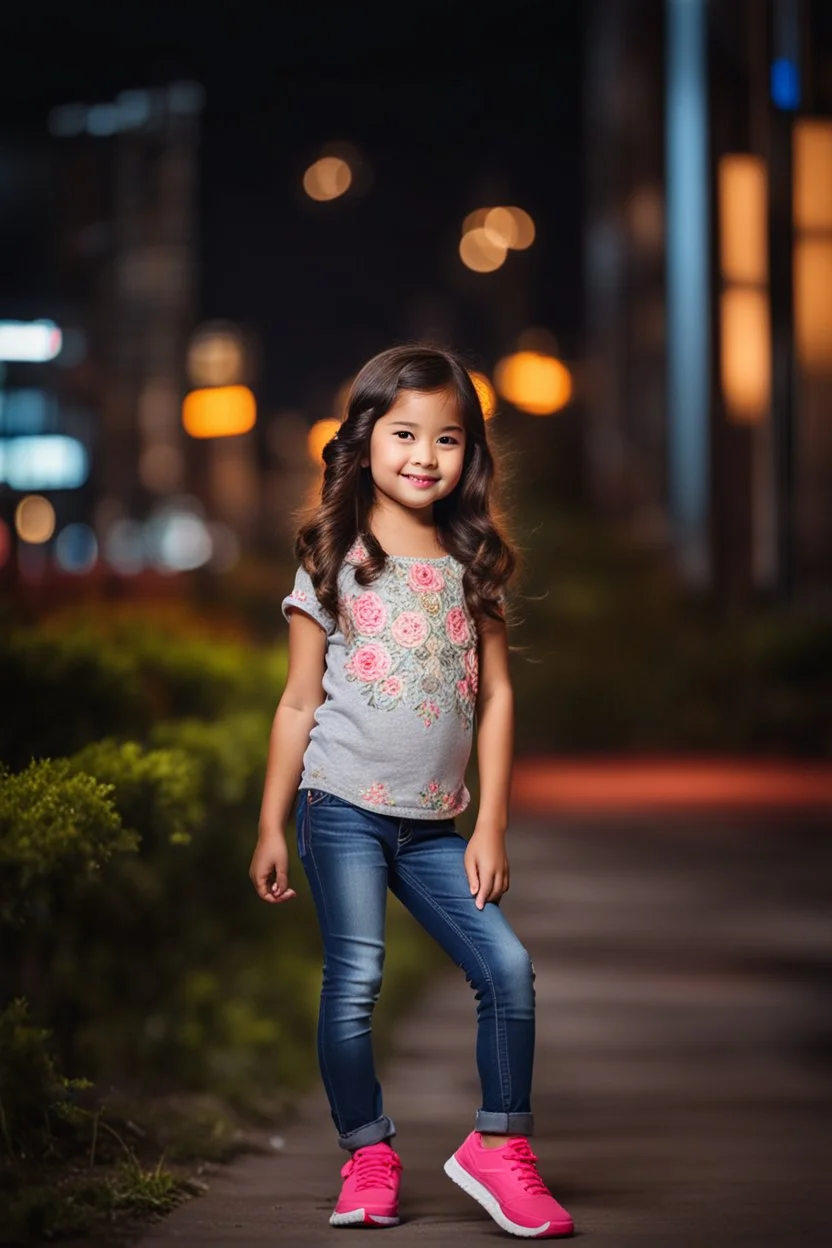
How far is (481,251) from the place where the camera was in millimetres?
35406

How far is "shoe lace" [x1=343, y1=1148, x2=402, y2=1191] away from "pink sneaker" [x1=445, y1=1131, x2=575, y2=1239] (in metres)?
0.14

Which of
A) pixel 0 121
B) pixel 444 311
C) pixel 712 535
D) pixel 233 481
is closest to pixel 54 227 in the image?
pixel 233 481

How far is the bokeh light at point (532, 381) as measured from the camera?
1451 inches

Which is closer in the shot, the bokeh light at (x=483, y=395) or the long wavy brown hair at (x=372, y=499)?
the long wavy brown hair at (x=372, y=499)

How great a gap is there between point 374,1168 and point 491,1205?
252mm

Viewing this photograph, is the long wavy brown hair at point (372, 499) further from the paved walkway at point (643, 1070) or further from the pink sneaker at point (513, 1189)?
the paved walkway at point (643, 1070)

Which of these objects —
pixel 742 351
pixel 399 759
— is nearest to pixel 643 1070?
pixel 399 759

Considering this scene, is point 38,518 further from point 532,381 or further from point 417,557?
point 417,557

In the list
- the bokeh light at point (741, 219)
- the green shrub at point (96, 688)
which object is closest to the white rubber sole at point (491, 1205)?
the green shrub at point (96, 688)

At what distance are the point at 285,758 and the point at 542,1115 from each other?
80.0 inches

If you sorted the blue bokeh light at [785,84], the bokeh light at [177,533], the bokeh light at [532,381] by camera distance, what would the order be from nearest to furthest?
the blue bokeh light at [785,84] < the bokeh light at [532,381] < the bokeh light at [177,533]

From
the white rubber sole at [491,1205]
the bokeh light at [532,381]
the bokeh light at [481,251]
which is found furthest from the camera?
the bokeh light at [532,381]

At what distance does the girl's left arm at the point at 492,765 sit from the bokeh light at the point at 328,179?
25581mm

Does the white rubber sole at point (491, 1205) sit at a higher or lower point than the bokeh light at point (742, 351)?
lower
